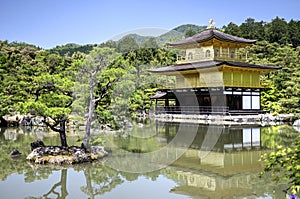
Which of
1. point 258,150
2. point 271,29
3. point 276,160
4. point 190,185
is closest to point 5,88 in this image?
point 258,150

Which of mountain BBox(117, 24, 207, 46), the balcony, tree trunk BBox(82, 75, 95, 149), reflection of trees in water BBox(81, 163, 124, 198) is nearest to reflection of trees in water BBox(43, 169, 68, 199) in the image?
reflection of trees in water BBox(81, 163, 124, 198)

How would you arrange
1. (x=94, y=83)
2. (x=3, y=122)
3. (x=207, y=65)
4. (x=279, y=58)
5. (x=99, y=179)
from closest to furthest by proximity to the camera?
(x=99, y=179), (x=94, y=83), (x=3, y=122), (x=207, y=65), (x=279, y=58)

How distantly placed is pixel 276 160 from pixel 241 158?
7497 mm

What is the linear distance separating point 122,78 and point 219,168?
4447 millimetres

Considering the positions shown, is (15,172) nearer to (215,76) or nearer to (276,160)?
(276,160)

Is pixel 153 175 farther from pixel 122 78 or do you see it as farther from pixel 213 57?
pixel 213 57

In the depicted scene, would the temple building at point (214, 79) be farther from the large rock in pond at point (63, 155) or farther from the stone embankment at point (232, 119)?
the large rock in pond at point (63, 155)

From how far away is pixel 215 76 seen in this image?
962 inches

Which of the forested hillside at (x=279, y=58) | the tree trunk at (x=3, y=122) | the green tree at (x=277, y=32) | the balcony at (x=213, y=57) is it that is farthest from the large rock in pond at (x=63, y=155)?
the green tree at (x=277, y=32)

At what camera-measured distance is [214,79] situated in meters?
24.4

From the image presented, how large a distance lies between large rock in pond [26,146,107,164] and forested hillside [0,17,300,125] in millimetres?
1041

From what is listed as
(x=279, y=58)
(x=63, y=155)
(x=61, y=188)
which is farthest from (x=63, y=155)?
(x=279, y=58)

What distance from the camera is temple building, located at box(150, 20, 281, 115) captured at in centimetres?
2381

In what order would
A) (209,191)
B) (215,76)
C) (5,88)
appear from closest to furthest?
(209,191)
(5,88)
(215,76)
